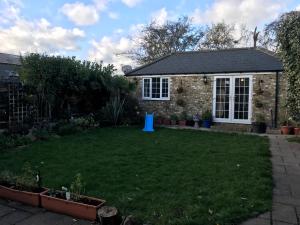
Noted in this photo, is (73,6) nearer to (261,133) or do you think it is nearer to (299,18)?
(299,18)

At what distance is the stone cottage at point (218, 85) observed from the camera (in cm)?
1216

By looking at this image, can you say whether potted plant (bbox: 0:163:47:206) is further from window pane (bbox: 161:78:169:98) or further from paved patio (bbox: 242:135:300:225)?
window pane (bbox: 161:78:169:98)

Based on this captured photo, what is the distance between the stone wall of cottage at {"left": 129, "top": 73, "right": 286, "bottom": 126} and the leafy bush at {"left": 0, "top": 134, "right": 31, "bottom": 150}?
7.68m

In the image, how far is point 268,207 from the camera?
3721mm

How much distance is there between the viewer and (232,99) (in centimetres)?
1277

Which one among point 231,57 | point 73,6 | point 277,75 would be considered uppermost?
point 73,6

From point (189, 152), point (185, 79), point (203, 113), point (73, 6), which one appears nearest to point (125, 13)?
point (73, 6)

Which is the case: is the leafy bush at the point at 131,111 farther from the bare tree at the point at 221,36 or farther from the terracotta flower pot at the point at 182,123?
the bare tree at the point at 221,36

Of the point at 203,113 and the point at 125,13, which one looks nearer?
the point at 125,13

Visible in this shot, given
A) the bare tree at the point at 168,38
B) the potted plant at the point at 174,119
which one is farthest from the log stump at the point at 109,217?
the bare tree at the point at 168,38

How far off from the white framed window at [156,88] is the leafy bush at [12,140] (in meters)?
7.75

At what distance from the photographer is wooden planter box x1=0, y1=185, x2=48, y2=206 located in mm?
3844

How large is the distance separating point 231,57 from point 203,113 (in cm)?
323

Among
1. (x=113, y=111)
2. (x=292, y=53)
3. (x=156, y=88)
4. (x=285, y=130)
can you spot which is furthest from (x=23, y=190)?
(x=156, y=88)
